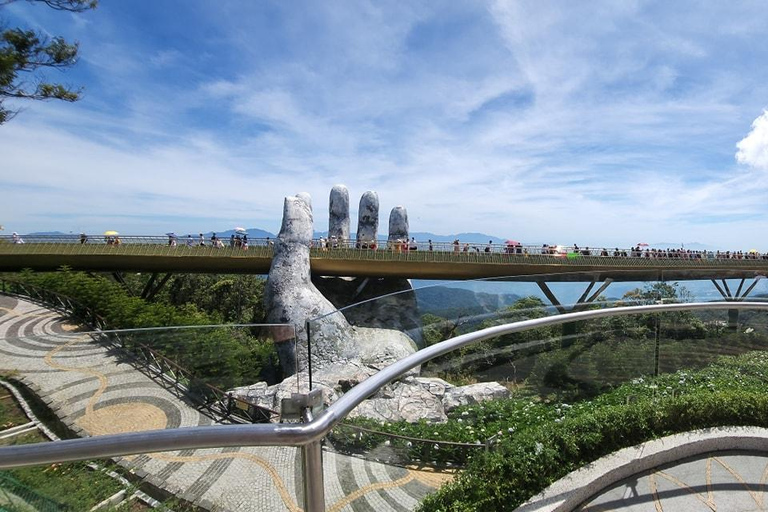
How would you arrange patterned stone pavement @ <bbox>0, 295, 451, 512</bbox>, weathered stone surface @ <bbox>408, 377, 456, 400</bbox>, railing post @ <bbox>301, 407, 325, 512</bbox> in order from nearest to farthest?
railing post @ <bbox>301, 407, 325, 512</bbox>
patterned stone pavement @ <bbox>0, 295, 451, 512</bbox>
weathered stone surface @ <bbox>408, 377, 456, 400</bbox>

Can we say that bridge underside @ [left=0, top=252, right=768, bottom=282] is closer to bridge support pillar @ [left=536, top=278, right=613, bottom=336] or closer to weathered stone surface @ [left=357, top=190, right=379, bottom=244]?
weathered stone surface @ [left=357, top=190, right=379, bottom=244]

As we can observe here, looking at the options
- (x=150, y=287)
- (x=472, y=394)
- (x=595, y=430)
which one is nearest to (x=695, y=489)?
(x=595, y=430)

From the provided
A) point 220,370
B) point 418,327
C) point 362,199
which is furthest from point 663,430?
point 362,199

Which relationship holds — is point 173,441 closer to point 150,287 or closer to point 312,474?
point 312,474

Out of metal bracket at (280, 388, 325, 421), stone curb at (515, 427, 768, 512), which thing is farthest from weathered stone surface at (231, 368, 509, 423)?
stone curb at (515, 427, 768, 512)

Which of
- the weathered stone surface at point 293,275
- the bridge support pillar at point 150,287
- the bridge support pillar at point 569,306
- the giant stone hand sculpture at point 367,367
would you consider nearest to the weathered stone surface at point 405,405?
the giant stone hand sculpture at point 367,367

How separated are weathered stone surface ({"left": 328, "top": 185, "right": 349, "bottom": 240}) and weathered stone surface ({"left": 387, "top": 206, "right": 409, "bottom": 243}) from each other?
3104mm

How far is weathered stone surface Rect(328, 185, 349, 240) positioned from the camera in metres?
28.0

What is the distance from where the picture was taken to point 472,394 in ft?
10.4

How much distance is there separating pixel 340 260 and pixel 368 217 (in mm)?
7043

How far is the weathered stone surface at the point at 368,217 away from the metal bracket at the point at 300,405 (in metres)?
26.5

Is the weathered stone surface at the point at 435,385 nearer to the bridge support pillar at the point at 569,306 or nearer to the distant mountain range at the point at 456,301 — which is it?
the distant mountain range at the point at 456,301

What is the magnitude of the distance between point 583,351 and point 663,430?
2.90ft

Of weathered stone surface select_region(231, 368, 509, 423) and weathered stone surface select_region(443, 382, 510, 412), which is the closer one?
weathered stone surface select_region(231, 368, 509, 423)
